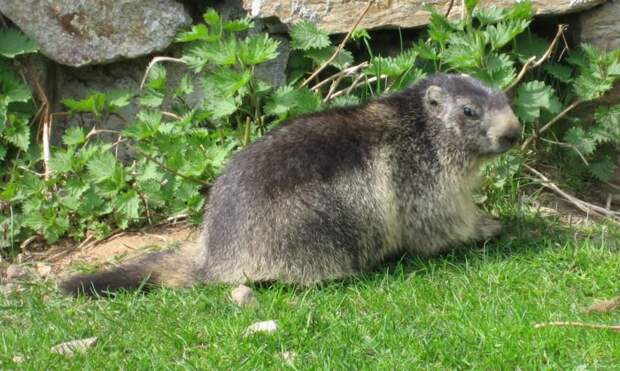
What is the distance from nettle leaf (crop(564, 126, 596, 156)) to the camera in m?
7.25

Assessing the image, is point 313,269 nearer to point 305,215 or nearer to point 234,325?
point 305,215

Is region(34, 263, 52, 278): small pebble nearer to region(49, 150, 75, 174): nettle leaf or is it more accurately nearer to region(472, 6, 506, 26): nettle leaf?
region(49, 150, 75, 174): nettle leaf

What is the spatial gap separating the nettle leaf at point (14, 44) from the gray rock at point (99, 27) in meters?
0.12

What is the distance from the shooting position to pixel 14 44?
731 cm

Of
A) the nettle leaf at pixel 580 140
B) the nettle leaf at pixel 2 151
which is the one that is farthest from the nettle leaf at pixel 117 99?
the nettle leaf at pixel 580 140

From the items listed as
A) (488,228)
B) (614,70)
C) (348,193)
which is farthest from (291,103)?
(614,70)

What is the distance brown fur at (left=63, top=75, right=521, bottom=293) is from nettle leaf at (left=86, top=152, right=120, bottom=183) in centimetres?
96

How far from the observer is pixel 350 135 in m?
6.34

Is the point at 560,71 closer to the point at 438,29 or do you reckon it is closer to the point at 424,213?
the point at 438,29

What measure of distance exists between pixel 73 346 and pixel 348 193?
2.04 m

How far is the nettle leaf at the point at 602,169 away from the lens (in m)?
7.45

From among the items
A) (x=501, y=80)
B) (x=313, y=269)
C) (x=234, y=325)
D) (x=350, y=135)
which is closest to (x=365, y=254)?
(x=313, y=269)

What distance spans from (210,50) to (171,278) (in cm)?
175

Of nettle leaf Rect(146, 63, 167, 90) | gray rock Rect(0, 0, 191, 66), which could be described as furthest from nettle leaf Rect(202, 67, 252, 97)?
gray rock Rect(0, 0, 191, 66)
